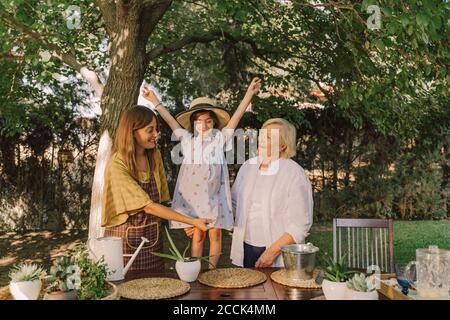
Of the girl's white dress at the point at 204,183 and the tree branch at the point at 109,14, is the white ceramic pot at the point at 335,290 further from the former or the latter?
the tree branch at the point at 109,14

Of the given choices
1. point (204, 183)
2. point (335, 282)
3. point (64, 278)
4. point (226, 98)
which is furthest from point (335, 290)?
point (226, 98)

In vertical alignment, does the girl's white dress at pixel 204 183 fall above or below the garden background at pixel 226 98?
below

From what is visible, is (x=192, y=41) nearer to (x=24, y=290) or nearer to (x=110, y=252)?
(x=110, y=252)

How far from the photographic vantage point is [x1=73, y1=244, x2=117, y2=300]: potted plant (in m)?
1.78

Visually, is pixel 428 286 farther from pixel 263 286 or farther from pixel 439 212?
pixel 439 212

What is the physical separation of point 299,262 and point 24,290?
1.34 meters

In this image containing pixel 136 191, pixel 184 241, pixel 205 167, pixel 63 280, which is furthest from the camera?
pixel 184 241

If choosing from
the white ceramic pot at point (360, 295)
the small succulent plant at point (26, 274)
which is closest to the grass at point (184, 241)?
the small succulent plant at point (26, 274)

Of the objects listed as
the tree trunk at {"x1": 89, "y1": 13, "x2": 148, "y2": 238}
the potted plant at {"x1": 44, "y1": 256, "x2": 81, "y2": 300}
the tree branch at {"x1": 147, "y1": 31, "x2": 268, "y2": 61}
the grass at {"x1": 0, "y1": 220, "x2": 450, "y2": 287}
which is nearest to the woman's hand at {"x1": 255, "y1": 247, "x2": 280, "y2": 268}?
the potted plant at {"x1": 44, "y1": 256, "x2": 81, "y2": 300}

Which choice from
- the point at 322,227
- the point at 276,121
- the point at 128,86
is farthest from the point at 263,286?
the point at 322,227

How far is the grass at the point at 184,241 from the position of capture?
268 inches

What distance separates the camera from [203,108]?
10.9ft

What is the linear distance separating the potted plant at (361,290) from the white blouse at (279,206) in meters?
0.95

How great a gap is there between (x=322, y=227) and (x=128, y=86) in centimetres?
595
